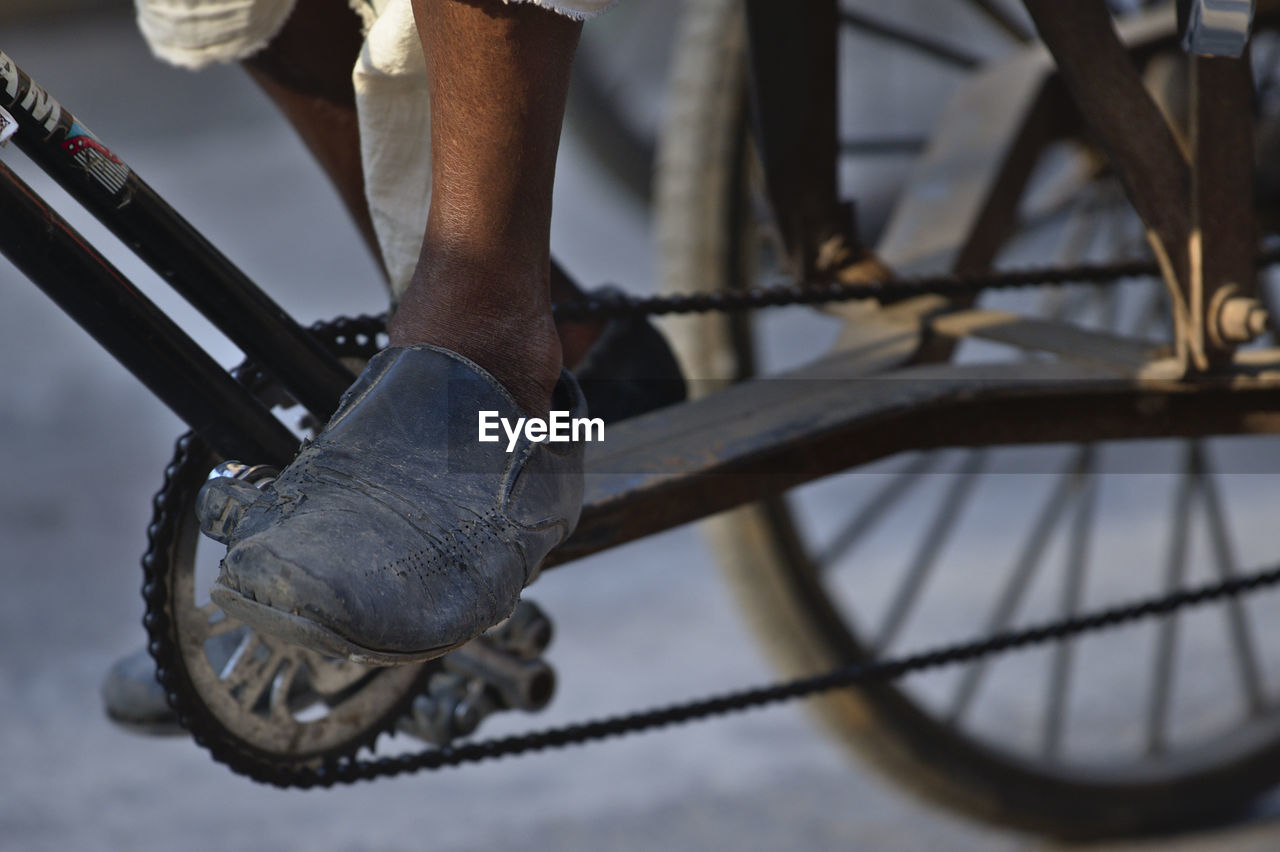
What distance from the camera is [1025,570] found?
1.13 meters

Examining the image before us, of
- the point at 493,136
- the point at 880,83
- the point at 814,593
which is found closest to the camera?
the point at 493,136

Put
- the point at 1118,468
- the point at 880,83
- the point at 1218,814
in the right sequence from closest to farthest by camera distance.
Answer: the point at 1218,814 < the point at 1118,468 < the point at 880,83

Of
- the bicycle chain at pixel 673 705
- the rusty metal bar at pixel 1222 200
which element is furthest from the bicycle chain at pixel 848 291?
the rusty metal bar at pixel 1222 200

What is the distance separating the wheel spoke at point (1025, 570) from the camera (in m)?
1.10

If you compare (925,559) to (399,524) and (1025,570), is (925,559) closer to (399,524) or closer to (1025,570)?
(1025,570)

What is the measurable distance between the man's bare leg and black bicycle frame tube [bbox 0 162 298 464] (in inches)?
3.8

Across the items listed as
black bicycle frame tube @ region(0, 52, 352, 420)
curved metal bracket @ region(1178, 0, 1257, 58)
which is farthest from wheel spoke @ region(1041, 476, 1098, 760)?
black bicycle frame tube @ region(0, 52, 352, 420)

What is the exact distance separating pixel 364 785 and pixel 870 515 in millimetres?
480

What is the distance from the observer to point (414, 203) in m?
0.58

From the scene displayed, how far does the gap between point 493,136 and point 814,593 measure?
643mm

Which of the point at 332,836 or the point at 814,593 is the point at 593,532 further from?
the point at 332,836

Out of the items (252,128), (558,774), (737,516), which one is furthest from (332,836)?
(252,128)

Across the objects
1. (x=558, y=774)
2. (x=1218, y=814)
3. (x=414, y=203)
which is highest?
(x=414, y=203)

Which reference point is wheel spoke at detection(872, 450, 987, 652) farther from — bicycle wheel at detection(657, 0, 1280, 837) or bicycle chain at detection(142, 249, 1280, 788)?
bicycle chain at detection(142, 249, 1280, 788)
